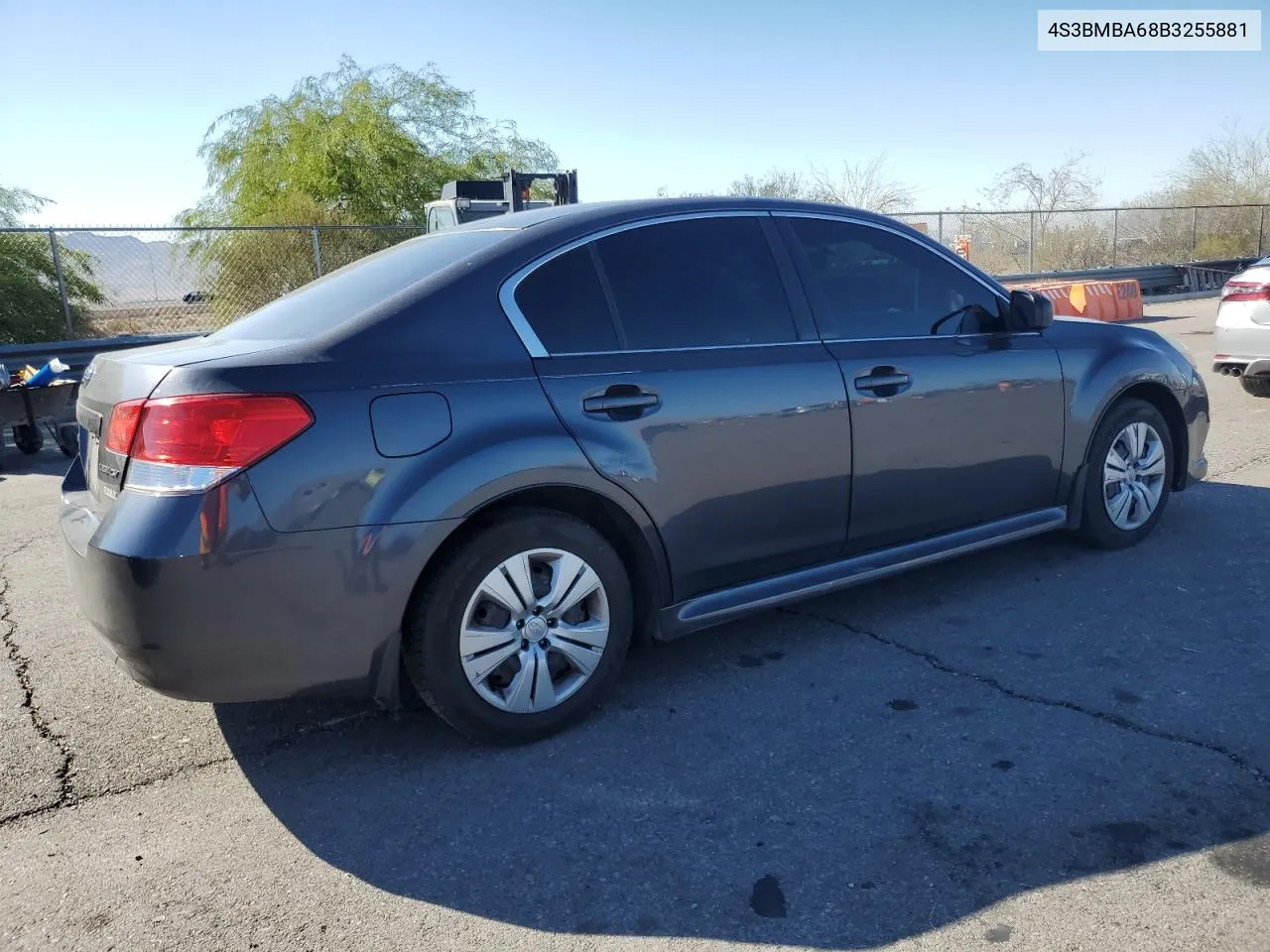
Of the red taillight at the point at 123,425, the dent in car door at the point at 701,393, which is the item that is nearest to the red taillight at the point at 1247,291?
the dent in car door at the point at 701,393

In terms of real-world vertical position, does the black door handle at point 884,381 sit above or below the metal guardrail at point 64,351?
below

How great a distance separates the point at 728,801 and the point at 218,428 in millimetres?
1763

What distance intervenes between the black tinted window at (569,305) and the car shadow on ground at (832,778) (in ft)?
4.20

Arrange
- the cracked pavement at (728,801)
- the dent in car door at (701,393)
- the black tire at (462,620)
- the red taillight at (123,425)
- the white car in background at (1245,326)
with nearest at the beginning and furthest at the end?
1. the cracked pavement at (728,801)
2. the red taillight at (123,425)
3. the black tire at (462,620)
4. the dent in car door at (701,393)
5. the white car in background at (1245,326)

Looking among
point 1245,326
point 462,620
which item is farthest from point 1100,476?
point 1245,326

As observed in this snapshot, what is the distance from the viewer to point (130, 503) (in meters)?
2.88

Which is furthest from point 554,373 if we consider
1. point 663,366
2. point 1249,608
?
point 1249,608

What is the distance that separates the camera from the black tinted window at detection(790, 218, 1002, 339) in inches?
162

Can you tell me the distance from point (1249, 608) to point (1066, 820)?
206cm

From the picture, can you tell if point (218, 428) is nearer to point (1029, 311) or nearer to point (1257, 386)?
point (1029, 311)

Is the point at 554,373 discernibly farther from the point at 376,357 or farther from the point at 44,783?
the point at 44,783

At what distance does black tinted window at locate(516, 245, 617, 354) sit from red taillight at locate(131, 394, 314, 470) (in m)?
0.89

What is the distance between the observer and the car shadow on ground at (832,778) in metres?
2.59

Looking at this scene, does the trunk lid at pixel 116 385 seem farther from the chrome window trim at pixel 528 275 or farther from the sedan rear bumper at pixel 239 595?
the chrome window trim at pixel 528 275
